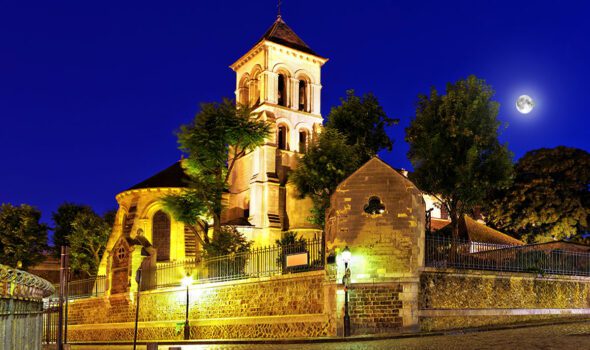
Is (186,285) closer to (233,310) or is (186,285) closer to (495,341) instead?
(233,310)

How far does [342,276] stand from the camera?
20.6 meters

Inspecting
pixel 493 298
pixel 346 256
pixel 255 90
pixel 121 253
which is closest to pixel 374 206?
pixel 346 256

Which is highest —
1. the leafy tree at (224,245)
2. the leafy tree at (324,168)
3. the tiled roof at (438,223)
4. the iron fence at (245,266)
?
the leafy tree at (324,168)

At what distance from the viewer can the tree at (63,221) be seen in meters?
54.8

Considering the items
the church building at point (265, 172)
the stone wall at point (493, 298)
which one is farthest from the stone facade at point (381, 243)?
the church building at point (265, 172)

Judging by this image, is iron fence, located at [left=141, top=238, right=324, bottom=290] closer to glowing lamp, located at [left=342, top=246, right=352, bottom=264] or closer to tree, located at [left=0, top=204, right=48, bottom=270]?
glowing lamp, located at [left=342, top=246, right=352, bottom=264]

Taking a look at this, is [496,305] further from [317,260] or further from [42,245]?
[42,245]

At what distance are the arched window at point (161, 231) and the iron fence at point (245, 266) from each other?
40.5ft

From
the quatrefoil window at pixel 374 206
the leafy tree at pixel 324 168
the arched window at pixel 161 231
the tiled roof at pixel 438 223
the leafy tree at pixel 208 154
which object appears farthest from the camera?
the tiled roof at pixel 438 223

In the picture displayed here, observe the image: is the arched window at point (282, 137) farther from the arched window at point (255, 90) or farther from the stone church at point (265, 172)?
the arched window at point (255, 90)

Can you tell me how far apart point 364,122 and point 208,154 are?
912 centimetres

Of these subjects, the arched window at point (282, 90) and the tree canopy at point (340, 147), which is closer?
the tree canopy at point (340, 147)

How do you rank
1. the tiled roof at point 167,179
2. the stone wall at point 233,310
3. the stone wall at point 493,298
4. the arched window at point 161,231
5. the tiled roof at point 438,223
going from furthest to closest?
the tiled roof at point 438,223
the tiled roof at point 167,179
the arched window at point 161,231
the stone wall at point 233,310
the stone wall at point 493,298

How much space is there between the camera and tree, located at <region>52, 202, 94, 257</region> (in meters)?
54.8
